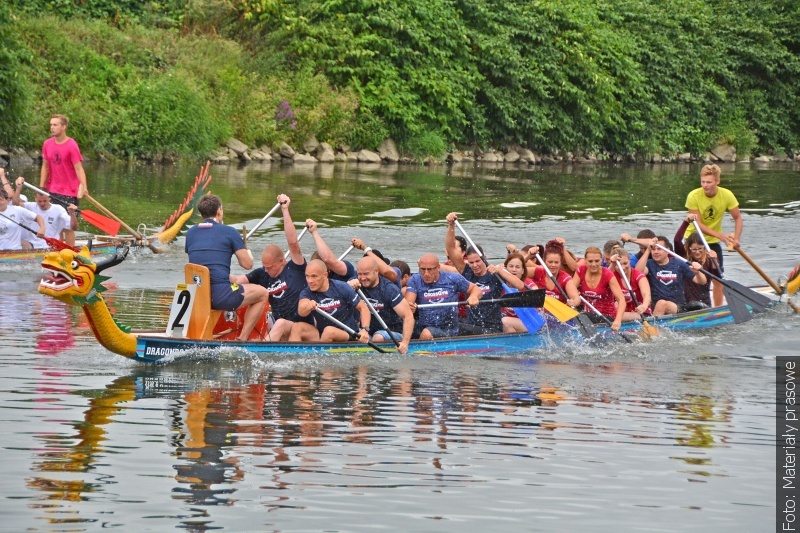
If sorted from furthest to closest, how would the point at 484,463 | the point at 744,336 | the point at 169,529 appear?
the point at 744,336 < the point at 484,463 < the point at 169,529

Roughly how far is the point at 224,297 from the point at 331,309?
3.72ft

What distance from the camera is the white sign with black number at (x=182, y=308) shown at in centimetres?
1095

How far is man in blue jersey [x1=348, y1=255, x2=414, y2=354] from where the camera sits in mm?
11828

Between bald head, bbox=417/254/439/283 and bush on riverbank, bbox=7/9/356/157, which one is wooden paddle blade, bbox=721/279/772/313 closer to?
bald head, bbox=417/254/439/283

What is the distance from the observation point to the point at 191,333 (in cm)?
1108

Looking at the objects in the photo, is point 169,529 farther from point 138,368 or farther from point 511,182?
point 511,182

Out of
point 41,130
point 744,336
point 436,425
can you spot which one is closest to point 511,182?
point 41,130

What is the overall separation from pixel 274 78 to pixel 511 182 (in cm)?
788

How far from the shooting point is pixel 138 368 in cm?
1110

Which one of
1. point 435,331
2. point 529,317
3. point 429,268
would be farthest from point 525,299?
point 429,268

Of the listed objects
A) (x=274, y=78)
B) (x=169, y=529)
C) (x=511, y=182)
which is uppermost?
(x=274, y=78)

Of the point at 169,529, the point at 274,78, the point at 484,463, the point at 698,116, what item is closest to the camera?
the point at 169,529

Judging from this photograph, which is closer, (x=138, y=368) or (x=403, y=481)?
(x=403, y=481)

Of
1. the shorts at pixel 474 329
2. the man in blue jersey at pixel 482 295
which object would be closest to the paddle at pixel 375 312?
the shorts at pixel 474 329
